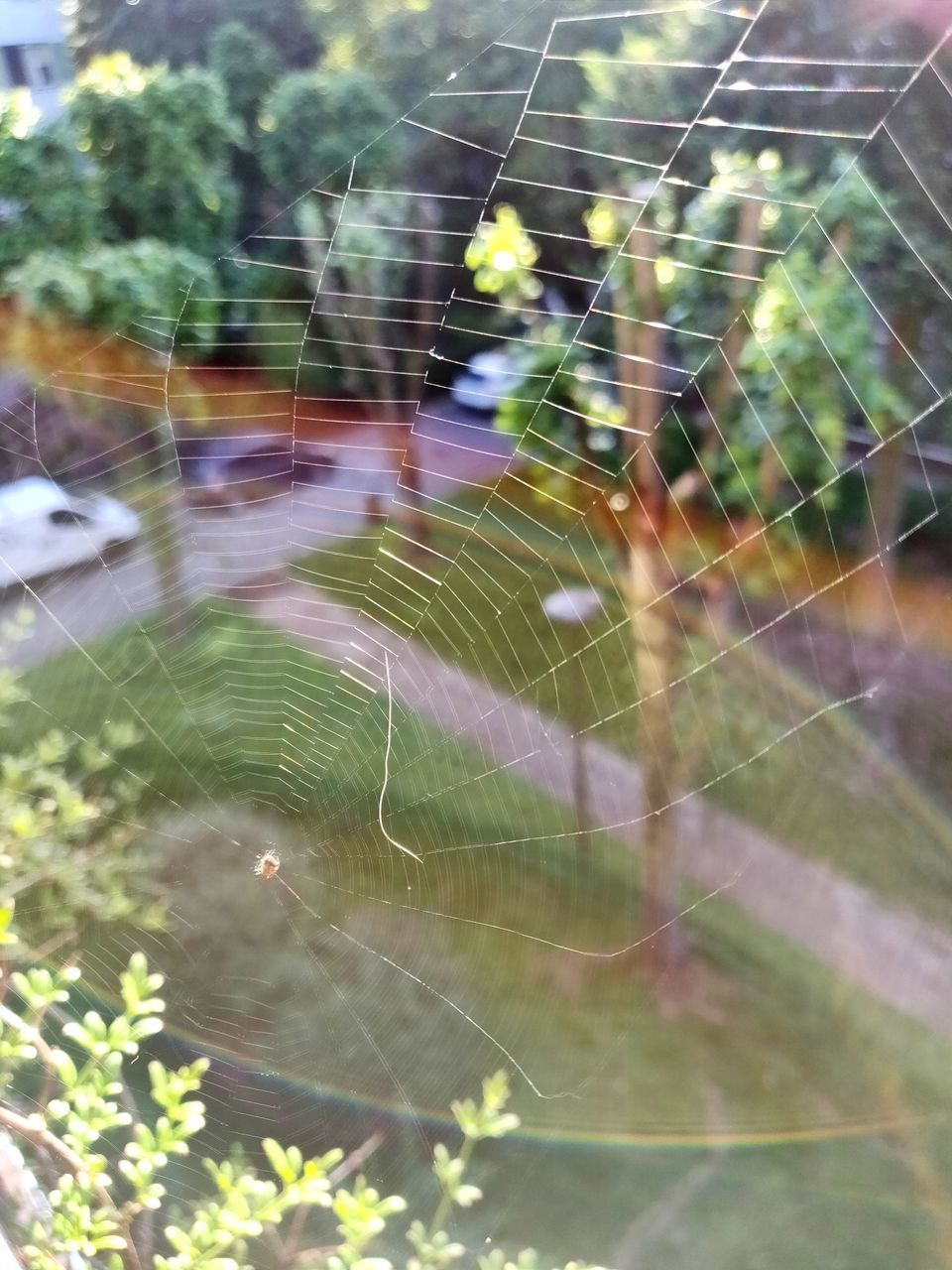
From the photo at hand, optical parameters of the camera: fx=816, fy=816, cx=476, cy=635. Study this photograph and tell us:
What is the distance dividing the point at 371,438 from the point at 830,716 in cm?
59

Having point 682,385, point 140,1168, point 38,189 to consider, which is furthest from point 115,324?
point 140,1168

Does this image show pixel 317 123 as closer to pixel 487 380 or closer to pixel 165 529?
pixel 487 380

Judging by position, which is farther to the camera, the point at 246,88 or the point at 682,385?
the point at 682,385

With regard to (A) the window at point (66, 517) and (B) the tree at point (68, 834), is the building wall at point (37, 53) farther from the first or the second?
(B) the tree at point (68, 834)

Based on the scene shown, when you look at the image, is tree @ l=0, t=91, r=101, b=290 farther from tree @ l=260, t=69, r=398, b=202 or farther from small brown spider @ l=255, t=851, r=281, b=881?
small brown spider @ l=255, t=851, r=281, b=881

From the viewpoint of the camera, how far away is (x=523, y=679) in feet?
2.69

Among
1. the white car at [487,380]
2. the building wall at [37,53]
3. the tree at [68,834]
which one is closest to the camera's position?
the building wall at [37,53]

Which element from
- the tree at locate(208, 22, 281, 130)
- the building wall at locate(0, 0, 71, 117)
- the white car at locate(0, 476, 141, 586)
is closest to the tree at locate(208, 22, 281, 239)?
the tree at locate(208, 22, 281, 130)

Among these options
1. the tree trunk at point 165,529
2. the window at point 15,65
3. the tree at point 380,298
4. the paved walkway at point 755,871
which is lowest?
the paved walkway at point 755,871

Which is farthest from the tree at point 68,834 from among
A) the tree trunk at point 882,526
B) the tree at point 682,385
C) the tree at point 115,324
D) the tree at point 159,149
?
the tree trunk at point 882,526

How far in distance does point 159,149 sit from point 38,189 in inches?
3.5

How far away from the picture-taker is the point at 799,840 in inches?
38.0

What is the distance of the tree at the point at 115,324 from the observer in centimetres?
60

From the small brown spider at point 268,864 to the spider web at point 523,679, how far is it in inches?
0.4
